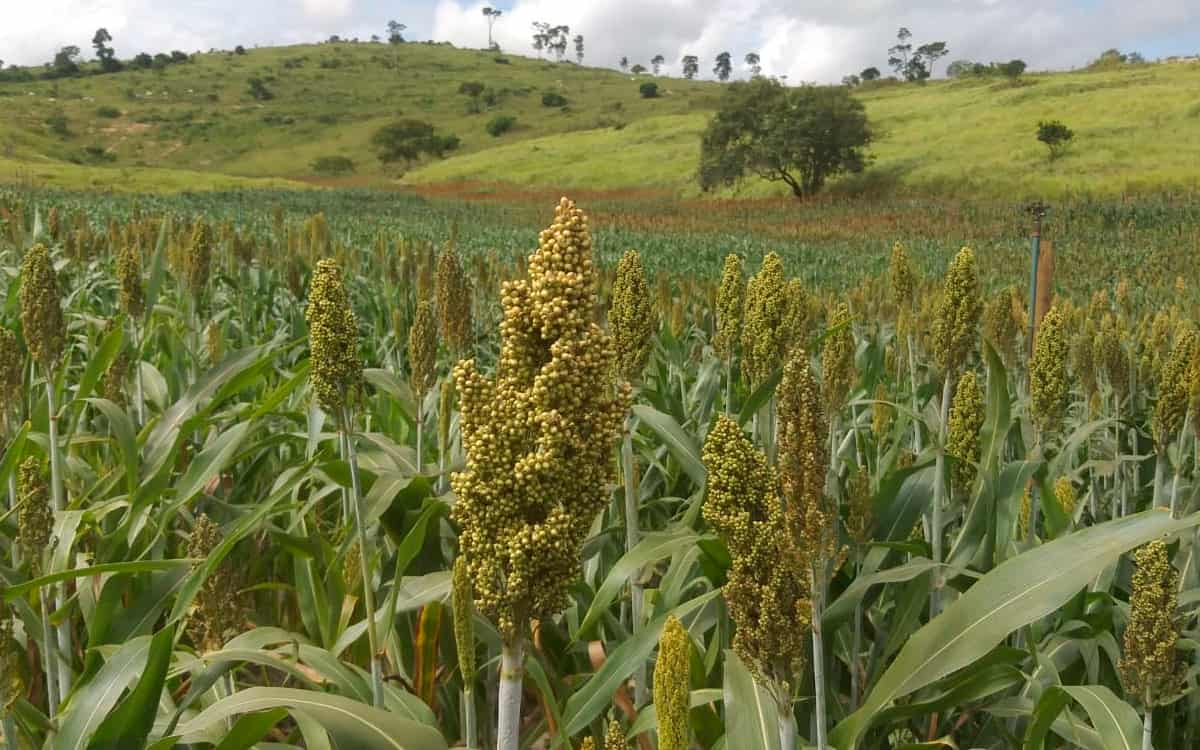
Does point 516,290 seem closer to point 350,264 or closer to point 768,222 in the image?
point 350,264

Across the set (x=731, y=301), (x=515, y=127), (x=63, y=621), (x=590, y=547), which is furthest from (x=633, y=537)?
(x=515, y=127)

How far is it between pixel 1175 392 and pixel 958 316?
66cm

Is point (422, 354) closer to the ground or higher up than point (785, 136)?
closer to the ground

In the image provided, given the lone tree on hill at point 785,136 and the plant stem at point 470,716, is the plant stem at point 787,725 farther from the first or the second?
the lone tree on hill at point 785,136

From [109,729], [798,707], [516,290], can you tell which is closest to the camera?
[516,290]

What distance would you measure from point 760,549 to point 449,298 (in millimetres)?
1763

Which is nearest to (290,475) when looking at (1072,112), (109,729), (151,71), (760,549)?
(109,729)

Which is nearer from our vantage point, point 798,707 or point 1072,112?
point 798,707

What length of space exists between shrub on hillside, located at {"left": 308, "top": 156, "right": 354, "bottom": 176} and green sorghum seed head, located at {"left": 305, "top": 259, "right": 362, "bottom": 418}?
8287cm

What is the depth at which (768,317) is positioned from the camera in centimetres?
238

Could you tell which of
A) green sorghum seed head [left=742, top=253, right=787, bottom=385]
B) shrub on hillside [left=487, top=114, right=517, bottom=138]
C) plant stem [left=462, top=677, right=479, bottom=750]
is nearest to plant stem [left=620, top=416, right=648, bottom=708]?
green sorghum seed head [left=742, top=253, right=787, bottom=385]

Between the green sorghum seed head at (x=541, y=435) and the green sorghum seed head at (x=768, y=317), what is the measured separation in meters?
1.34

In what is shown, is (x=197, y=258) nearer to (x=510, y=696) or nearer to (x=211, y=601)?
(x=211, y=601)

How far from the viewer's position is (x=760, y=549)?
1.23m
